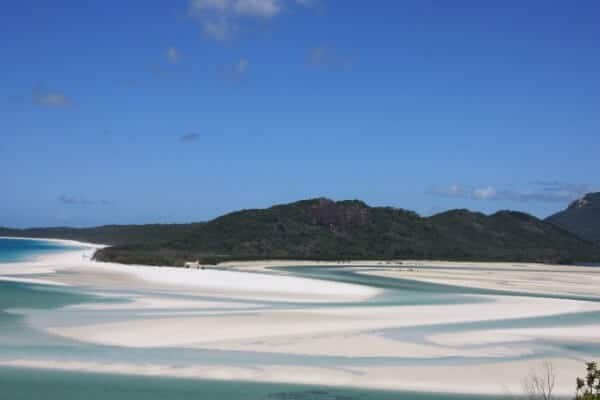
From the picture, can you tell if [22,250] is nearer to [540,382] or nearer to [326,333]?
[326,333]

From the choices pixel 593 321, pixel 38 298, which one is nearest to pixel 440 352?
pixel 593 321

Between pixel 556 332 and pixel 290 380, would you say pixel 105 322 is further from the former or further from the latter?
pixel 556 332

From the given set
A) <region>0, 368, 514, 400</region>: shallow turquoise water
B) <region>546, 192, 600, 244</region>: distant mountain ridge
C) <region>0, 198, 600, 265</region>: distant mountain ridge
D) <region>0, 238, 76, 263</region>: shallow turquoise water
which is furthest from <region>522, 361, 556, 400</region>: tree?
<region>546, 192, 600, 244</region>: distant mountain ridge

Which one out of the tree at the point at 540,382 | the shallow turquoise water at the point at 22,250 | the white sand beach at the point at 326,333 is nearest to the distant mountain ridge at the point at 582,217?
the shallow turquoise water at the point at 22,250

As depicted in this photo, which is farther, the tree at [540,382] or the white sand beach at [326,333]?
the white sand beach at [326,333]

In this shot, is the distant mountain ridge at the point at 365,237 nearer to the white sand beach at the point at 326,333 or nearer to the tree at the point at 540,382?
the white sand beach at the point at 326,333

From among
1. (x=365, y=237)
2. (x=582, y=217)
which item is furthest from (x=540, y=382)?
(x=582, y=217)

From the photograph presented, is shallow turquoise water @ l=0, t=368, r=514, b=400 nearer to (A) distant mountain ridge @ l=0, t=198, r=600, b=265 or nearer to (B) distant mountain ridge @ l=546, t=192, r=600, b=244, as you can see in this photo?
(A) distant mountain ridge @ l=0, t=198, r=600, b=265
